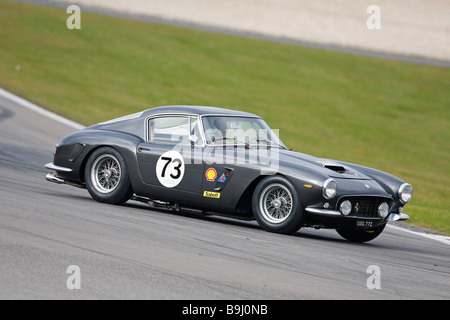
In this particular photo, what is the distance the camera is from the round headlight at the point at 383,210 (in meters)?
7.93

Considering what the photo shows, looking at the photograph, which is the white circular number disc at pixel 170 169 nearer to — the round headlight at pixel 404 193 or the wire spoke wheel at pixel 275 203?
the wire spoke wheel at pixel 275 203

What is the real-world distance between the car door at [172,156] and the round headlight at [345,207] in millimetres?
1630

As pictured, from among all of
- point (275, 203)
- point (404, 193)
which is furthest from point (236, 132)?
point (404, 193)

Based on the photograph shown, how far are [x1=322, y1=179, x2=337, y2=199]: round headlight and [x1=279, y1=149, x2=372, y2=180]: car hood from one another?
→ 6.1 inches

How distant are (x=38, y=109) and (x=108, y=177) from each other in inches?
390

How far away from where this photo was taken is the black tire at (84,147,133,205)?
29.0 ft

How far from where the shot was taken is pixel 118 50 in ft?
93.7

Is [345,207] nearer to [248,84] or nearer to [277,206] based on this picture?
[277,206]

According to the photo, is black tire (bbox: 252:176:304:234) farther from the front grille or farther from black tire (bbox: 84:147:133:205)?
black tire (bbox: 84:147:133:205)

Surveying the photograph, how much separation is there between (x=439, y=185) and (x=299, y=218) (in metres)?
10.5

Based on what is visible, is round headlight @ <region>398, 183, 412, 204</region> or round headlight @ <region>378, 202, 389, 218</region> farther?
round headlight @ <region>398, 183, 412, 204</region>

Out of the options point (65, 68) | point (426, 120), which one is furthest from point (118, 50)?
point (426, 120)

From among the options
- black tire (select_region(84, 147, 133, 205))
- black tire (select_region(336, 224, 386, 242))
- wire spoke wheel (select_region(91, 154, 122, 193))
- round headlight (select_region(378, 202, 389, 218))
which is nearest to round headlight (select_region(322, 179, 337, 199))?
round headlight (select_region(378, 202, 389, 218))
